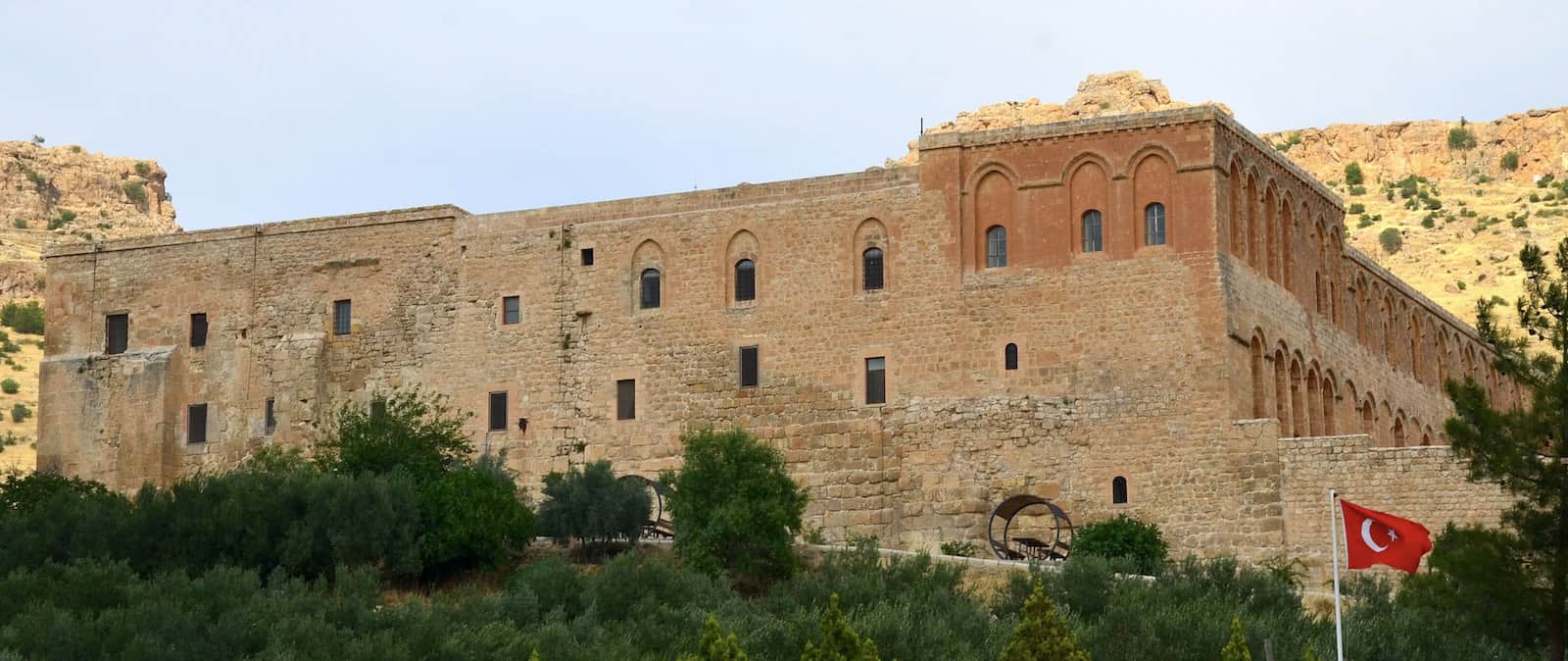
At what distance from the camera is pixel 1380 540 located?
2859 cm

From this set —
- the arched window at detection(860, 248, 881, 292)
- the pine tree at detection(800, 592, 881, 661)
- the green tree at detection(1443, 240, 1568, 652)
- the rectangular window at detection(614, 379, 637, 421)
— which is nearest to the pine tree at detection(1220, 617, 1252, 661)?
the pine tree at detection(800, 592, 881, 661)

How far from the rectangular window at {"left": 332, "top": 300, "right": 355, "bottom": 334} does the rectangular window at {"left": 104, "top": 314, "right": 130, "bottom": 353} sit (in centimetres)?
482

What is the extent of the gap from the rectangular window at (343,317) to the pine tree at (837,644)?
2067cm

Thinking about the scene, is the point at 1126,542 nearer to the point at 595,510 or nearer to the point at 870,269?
the point at 870,269

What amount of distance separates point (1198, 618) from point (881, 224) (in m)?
12.5

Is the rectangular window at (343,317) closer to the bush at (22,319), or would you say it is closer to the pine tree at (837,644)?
the pine tree at (837,644)

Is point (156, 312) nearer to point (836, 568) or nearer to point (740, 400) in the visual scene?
point (740, 400)

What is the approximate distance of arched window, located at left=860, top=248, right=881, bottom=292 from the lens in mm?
43719

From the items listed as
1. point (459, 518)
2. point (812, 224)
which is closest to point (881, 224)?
point (812, 224)

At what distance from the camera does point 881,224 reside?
4369 centimetres

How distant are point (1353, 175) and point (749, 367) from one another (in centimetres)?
4898

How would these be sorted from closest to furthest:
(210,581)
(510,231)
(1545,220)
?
(210,581) < (510,231) < (1545,220)

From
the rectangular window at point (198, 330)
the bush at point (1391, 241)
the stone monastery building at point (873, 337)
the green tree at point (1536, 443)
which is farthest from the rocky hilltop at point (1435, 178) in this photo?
the green tree at point (1536, 443)

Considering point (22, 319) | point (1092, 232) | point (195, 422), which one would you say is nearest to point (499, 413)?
point (195, 422)
